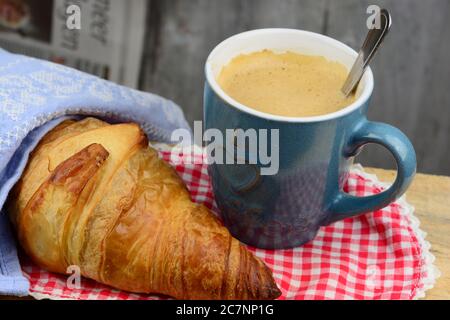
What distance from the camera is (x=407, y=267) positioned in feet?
2.69

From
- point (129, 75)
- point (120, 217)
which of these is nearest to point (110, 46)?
point (129, 75)

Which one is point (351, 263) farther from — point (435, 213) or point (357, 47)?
point (357, 47)

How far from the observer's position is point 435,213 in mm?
892

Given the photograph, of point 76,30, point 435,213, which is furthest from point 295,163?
point 76,30

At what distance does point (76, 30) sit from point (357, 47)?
0.50 m

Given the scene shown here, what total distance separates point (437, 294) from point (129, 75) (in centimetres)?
81

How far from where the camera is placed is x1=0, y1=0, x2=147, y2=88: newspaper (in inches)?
52.6

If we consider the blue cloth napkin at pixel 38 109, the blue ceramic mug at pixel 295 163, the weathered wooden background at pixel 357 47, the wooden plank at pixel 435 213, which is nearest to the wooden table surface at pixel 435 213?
the wooden plank at pixel 435 213

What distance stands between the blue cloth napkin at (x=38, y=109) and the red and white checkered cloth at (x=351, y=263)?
42 millimetres

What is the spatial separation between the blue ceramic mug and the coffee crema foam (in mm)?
10

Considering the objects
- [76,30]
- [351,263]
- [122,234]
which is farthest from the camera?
[76,30]

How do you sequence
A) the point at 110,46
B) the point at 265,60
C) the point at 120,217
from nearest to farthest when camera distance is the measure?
the point at 120,217 < the point at 265,60 < the point at 110,46

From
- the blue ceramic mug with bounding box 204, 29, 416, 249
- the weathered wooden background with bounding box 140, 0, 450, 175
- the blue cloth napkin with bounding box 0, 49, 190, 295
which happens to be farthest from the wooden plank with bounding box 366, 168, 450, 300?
the weathered wooden background with bounding box 140, 0, 450, 175
